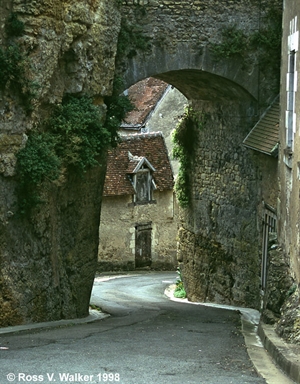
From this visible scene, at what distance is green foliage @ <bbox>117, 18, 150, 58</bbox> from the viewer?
45.7 feet

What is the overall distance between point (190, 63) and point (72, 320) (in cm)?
499

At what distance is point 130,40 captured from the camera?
Answer: 14062 mm

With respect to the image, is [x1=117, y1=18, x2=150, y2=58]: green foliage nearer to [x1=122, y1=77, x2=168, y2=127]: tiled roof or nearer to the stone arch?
the stone arch

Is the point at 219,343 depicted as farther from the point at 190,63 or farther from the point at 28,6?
the point at 190,63

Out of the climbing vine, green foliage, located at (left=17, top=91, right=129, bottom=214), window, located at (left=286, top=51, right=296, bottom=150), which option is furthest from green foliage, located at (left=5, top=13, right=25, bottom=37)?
the climbing vine

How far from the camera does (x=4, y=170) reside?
11.5 m

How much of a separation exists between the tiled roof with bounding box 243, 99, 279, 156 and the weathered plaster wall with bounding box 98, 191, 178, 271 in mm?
14050

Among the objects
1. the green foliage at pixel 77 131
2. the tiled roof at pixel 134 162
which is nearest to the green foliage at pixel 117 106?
the green foliage at pixel 77 131

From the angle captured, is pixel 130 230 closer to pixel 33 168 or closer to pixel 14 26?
pixel 33 168

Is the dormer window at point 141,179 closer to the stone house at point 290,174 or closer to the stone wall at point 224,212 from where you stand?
the stone wall at point 224,212

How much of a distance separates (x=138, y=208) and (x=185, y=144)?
38.4 ft

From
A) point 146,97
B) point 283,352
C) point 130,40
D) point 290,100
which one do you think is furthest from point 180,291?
point 146,97

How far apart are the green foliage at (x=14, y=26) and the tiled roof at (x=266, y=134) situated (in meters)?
4.71

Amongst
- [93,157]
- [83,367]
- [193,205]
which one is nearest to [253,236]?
[193,205]
